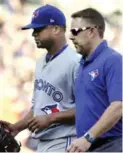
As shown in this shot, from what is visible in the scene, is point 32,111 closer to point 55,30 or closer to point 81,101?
point 55,30

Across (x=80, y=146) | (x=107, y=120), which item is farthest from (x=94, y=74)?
(x=80, y=146)

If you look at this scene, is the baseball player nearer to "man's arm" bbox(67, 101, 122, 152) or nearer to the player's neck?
the player's neck

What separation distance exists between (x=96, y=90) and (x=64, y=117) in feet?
2.11

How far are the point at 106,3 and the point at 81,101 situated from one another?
253cm

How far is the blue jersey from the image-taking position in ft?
12.3

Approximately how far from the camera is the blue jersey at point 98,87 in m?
3.74

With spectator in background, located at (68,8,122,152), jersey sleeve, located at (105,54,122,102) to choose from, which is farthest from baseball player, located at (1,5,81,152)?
jersey sleeve, located at (105,54,122,102)

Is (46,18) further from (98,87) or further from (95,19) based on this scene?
(98,87)

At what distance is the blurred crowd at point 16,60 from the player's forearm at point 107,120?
2925mm

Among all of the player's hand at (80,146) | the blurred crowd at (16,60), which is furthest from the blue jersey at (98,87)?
the blurred crowd at (16,60)

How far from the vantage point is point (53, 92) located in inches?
175

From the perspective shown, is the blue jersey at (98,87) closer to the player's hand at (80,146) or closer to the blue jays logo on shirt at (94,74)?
the blue jays logo on shirt at (94,74)

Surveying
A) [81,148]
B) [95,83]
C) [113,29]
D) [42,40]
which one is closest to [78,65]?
[42,40]

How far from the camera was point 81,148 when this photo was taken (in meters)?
3.59
